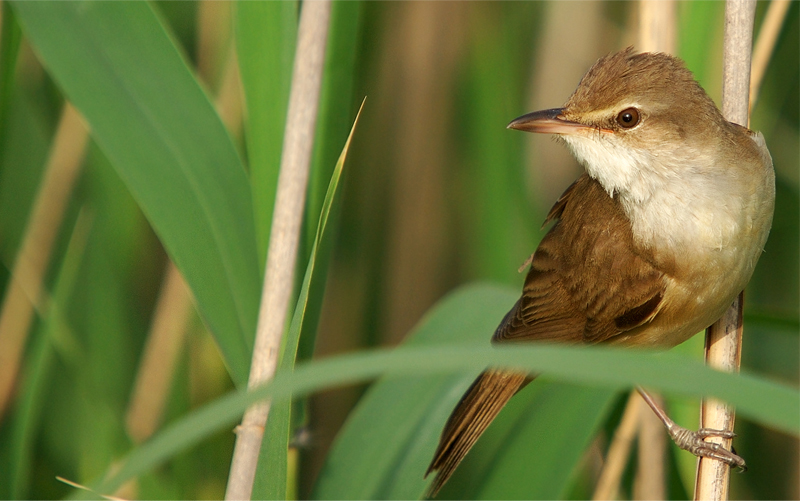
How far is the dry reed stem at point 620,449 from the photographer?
6.32ft

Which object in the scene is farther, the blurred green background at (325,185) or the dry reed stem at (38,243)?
the dry reed stem at (38,243)

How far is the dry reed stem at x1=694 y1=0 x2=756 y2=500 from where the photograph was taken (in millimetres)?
1479

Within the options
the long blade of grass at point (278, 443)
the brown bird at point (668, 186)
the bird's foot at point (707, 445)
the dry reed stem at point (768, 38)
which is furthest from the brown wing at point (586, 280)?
the long blade of grass at point (278, 443)

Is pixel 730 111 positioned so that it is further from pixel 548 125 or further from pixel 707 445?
pixel 707 445

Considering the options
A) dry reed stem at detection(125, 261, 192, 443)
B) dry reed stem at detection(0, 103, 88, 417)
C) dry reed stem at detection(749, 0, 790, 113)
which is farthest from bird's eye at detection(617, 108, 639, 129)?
dry reed stem at detection(0, 103, 88, 417)

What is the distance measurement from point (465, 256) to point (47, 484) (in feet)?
5.06

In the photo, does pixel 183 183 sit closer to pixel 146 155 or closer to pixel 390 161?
pixel 146 155

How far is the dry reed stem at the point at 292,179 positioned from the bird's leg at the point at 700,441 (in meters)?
0.84

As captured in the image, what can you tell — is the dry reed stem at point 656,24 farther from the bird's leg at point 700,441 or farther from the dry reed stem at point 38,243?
the dry reed stem at point 38,243

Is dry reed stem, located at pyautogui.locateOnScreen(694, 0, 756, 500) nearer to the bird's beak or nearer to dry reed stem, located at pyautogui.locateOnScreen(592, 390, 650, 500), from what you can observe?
the bird's beak

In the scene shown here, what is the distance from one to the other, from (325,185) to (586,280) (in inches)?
26.3

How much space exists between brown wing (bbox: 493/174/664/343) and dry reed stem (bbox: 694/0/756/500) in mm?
175

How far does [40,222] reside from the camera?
227 cm

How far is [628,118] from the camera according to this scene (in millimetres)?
1558
